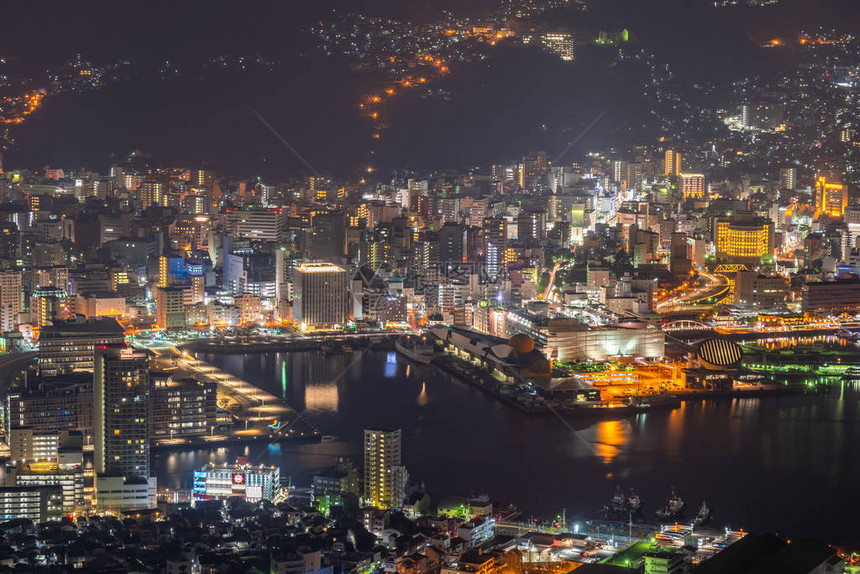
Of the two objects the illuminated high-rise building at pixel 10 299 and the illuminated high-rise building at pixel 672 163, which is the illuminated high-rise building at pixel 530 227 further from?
the illuminated high-rise building at pixel 10 299

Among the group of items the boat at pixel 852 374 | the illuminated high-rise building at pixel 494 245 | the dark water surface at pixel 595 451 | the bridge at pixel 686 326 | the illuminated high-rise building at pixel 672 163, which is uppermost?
the illuminated high-rise building at pixel 672 163

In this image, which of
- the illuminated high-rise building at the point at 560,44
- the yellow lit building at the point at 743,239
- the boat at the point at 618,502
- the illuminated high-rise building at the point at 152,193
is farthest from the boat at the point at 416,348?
the illuminated high-rise building at the point at 560,44

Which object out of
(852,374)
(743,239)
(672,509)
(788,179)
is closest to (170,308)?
(852,374)

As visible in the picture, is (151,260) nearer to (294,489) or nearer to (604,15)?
(294,489)

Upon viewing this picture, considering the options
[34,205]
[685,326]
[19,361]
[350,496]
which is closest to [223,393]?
[19,361]

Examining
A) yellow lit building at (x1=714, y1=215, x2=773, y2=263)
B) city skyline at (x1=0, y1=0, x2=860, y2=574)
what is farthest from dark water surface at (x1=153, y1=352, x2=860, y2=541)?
yellow lit building at (x1=714, y1=215, x2=773, y2=263)

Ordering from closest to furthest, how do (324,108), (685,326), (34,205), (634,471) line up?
(634,471) < (685,326) < (34,205) < (324,108)

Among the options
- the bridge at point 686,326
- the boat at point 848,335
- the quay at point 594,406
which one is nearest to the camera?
the quay at point 594,406
